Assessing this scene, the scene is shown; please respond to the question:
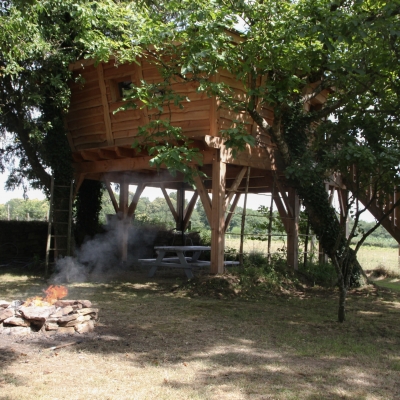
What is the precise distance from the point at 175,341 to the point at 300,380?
1.83m

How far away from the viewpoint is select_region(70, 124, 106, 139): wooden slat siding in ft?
39.3

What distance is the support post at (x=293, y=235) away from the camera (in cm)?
1231

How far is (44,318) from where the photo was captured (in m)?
5.54

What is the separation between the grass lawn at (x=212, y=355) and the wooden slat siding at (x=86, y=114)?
542 centimetres

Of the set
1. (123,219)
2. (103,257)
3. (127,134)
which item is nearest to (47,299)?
(127,134)

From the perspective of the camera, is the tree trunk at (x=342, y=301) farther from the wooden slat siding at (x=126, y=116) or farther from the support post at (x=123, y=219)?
the support post at (x=123, y=219)

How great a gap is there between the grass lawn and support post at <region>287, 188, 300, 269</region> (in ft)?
12.7

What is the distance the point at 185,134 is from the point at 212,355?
6216 millimetres

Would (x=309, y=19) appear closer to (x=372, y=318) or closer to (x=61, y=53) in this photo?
(x=372, y=318)

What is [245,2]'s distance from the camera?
7961mm

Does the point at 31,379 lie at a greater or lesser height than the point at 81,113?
lesser

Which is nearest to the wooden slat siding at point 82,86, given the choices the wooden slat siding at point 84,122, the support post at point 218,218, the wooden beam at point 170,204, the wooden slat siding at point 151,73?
the wooden slat siding at point 84,122

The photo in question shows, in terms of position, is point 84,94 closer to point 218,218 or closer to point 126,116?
point 126,116

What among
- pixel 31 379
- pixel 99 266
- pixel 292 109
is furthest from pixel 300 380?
pixel 99 266
